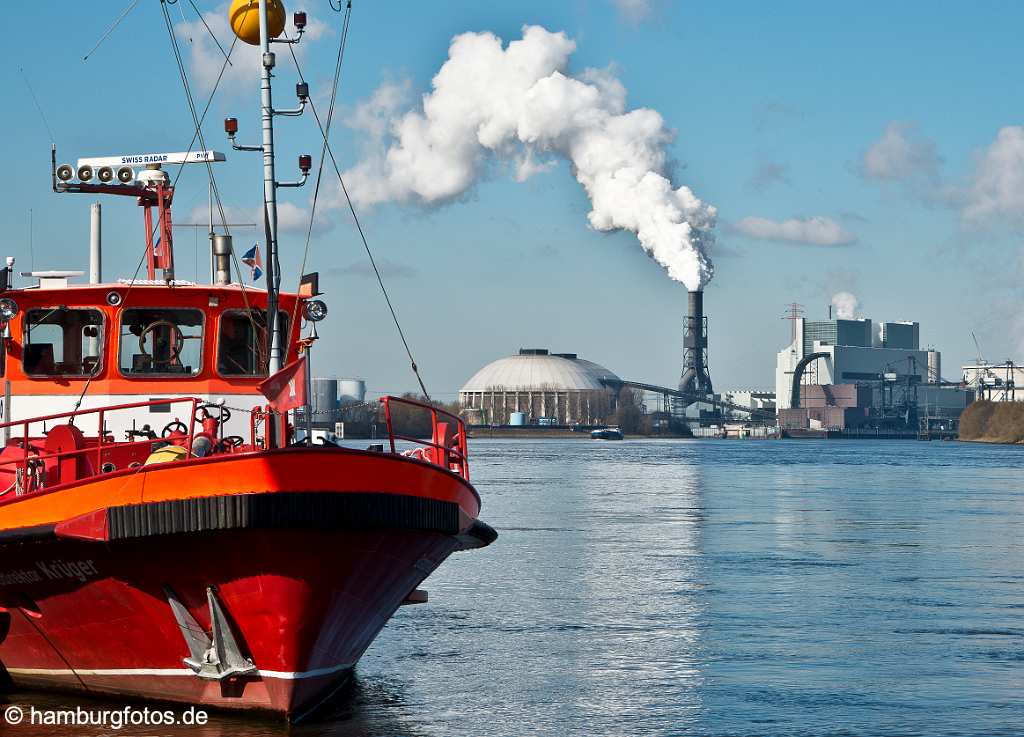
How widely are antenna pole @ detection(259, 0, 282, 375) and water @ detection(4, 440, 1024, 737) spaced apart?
440cm

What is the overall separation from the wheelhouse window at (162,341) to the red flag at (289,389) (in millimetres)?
4009

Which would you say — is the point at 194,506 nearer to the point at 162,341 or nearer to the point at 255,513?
the point at 255,513

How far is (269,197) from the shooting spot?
17.2 meters

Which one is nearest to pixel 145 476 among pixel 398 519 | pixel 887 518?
pixel 398 519

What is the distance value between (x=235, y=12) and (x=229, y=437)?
5353 millimetres

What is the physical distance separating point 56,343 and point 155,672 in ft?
14.9

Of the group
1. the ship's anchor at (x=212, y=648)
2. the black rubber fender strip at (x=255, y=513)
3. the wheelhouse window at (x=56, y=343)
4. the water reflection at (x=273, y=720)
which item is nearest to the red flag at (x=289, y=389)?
the black rubber fender strip at (x=255, y=513)

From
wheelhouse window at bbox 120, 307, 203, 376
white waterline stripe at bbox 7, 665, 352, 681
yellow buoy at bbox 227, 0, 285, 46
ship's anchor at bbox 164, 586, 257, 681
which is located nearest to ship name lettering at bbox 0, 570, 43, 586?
white waterline stripe at bbox 7, 665, 352, 681

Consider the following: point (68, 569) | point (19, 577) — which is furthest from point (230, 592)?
point (19, 577)

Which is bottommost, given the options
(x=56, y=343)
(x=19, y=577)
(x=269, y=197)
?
(x=19, y=577)

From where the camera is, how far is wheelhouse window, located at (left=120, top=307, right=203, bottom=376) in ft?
59.3

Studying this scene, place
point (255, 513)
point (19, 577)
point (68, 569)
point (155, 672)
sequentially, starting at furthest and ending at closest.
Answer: point (19, 577) → point (155, 672) → point (68, 569) → point (255, 513)

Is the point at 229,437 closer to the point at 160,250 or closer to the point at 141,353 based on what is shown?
the point at 141,353

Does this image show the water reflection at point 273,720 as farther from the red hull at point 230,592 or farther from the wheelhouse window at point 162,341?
A: the wheelhouse window at point 162,341
